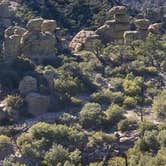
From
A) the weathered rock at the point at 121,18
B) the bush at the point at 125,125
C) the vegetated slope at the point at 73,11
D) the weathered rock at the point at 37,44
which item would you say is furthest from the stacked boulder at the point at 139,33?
the bush at the point at 125,125

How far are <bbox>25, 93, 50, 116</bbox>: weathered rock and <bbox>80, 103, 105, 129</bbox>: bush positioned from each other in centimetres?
405

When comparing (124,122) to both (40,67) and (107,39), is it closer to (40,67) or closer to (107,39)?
(40,67)

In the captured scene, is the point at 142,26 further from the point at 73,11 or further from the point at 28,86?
the point at 28,86

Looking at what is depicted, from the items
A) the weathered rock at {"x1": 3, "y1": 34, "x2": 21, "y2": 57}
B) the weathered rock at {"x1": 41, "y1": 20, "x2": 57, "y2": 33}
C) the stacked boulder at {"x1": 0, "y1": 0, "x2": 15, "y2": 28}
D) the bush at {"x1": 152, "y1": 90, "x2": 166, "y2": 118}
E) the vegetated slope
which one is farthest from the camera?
the vegetated slope

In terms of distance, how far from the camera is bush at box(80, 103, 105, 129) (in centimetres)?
5528

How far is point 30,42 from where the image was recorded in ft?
222

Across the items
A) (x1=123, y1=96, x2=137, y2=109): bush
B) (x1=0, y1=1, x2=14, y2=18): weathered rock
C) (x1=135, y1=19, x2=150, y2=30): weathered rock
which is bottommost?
Answer: (x1=123, y1=96, x2=137, y2=109): bush

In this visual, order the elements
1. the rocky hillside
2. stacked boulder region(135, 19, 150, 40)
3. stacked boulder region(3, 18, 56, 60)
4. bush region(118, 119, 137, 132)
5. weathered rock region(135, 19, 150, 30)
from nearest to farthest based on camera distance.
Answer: the rocky hillside, bush region(118, 119, 137, 132), stacked boulder region(3, 18, 56, 60), stacked boulder region(135, 19, 150, 40), weathered rock region(135, 19, 150, 30)

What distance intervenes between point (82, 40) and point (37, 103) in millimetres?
21606

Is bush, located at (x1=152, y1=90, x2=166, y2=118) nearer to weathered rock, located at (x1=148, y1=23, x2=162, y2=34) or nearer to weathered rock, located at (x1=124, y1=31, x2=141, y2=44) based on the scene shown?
weathered rock, located at (x1=124, y1=31, x2=141, y2=44)

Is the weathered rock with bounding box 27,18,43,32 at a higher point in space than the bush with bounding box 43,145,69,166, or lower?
higher

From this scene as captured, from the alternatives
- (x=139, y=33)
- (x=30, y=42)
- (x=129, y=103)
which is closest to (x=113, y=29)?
(x=139, y=33)

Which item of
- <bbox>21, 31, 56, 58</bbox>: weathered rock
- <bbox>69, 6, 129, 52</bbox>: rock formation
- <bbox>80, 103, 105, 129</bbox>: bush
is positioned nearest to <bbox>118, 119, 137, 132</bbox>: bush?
<bbox>80, 103, 105, 129</bbox>: bush

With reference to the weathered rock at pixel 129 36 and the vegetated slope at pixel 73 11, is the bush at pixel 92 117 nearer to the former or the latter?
the weathered rock at pixel 129 36
